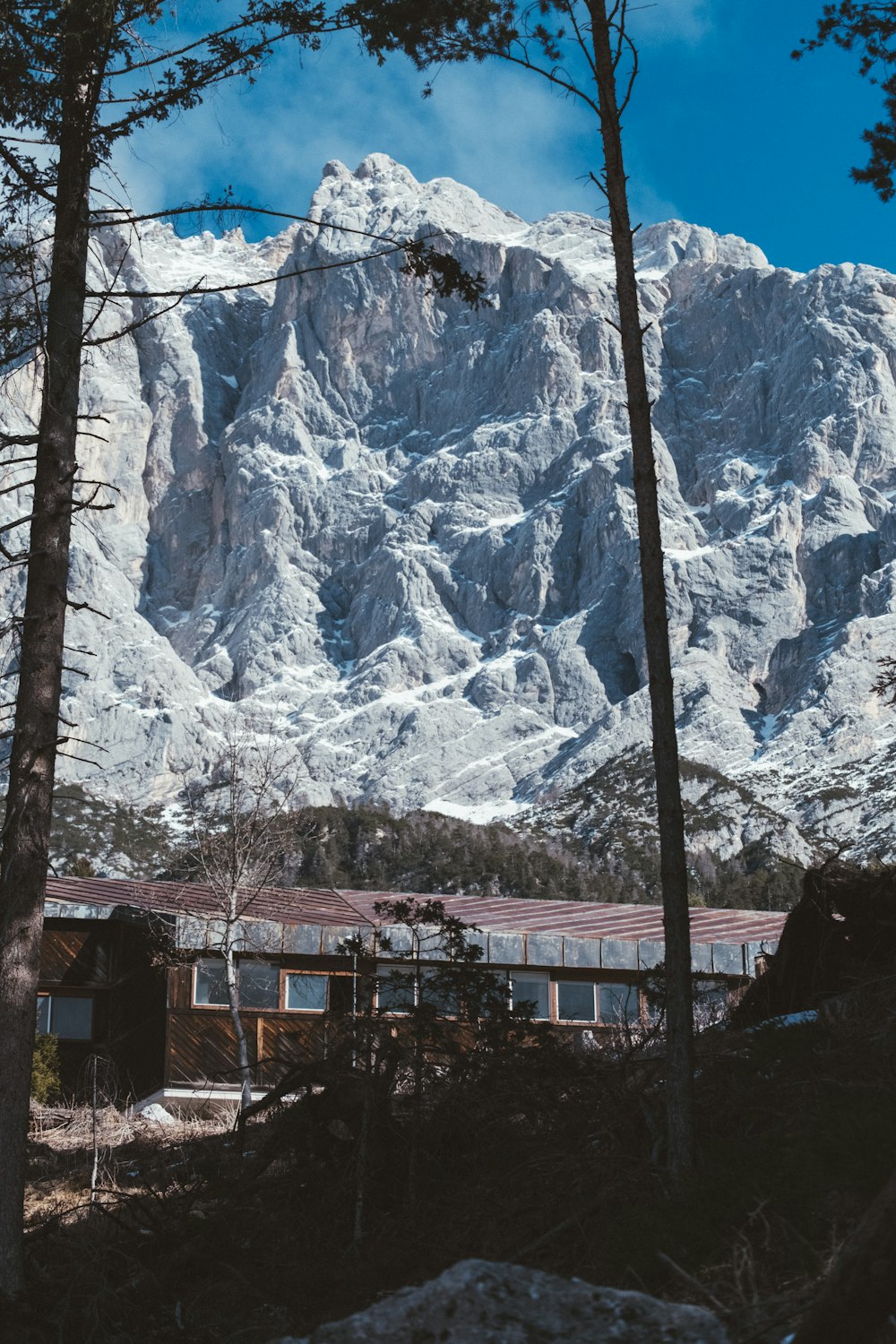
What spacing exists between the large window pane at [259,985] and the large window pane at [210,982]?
51 cm

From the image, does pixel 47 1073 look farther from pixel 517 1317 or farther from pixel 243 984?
pixel 517 1317

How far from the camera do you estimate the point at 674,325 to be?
7869 inches

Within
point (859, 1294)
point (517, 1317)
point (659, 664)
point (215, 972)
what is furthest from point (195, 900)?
point (517, 1317)

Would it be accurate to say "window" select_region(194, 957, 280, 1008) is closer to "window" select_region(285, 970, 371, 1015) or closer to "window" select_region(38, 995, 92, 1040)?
"window" select_region(285, 970, 371, 1015)

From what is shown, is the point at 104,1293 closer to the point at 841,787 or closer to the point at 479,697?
the point at 841,787

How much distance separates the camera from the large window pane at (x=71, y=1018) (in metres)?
31.8

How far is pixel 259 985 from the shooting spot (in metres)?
31.4

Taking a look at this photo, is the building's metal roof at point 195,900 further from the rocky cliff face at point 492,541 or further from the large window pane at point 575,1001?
the rocky cliff face at point 492,541

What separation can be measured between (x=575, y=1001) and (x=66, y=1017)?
1244cm

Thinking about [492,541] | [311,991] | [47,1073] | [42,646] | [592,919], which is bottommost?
[47,1073]

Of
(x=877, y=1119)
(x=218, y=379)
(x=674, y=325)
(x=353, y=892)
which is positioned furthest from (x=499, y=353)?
(x=877, y=1119)

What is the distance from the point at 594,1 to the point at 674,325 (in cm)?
19791

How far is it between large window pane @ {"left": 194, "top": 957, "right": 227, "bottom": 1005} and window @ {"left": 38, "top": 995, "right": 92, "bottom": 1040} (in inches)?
130

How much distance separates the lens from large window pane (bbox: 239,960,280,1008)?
1232 inches
